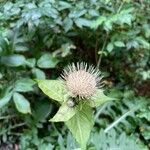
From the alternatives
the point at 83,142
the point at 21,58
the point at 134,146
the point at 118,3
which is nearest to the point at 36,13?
the point at 21,58

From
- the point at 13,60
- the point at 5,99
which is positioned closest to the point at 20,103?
the point at 5,99

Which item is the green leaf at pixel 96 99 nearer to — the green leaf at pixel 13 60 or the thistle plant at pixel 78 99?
the thistle plant at pixel 78 99

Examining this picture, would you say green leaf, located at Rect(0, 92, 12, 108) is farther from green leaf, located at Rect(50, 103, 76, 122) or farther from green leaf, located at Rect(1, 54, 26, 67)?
green leaf, located at Rect(50, 103, 76, 122)

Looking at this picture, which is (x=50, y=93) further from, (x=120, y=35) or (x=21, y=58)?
(x=120, y=35)

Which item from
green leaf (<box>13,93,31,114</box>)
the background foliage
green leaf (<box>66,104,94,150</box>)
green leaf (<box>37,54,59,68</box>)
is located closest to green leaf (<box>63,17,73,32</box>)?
A: the background foliage

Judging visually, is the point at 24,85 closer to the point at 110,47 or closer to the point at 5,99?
the point at 5,99

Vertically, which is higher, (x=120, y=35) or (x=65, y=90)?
(x=65, y=90)

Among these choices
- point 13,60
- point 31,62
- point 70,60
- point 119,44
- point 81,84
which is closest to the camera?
point 81,84
